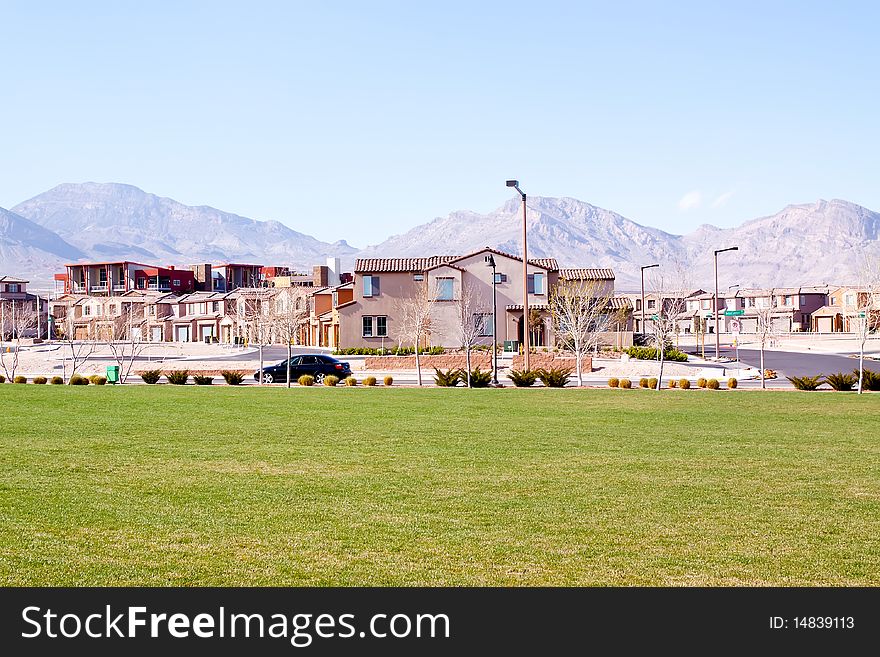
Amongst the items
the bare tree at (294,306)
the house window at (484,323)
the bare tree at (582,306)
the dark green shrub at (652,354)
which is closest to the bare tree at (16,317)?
the bare tree at (294,306)

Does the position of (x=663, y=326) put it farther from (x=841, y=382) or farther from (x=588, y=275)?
(x=588, y=275)

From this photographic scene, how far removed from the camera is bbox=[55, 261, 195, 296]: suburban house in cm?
13512

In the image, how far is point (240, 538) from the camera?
10680 millimetres

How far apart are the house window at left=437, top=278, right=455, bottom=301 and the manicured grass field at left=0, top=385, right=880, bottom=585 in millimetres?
43732

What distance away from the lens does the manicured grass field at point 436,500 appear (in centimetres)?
945

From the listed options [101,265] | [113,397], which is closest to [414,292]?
[113,397]

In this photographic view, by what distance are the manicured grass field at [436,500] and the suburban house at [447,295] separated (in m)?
43.5

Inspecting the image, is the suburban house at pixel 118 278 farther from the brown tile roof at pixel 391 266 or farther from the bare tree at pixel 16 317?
the brown tile roof at pixel 391 266

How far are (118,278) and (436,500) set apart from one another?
132 meters

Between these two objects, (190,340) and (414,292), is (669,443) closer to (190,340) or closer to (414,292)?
(414,292)

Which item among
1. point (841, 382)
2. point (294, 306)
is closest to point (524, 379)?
point (841, 382)

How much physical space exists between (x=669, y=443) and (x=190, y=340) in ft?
332

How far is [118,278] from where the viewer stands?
13738 centimetres

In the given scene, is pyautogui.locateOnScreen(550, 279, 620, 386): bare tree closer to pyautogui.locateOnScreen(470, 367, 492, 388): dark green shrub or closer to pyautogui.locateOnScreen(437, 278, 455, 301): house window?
pyautogui.locateOnScreen(437, 278, 455, 301): house window
